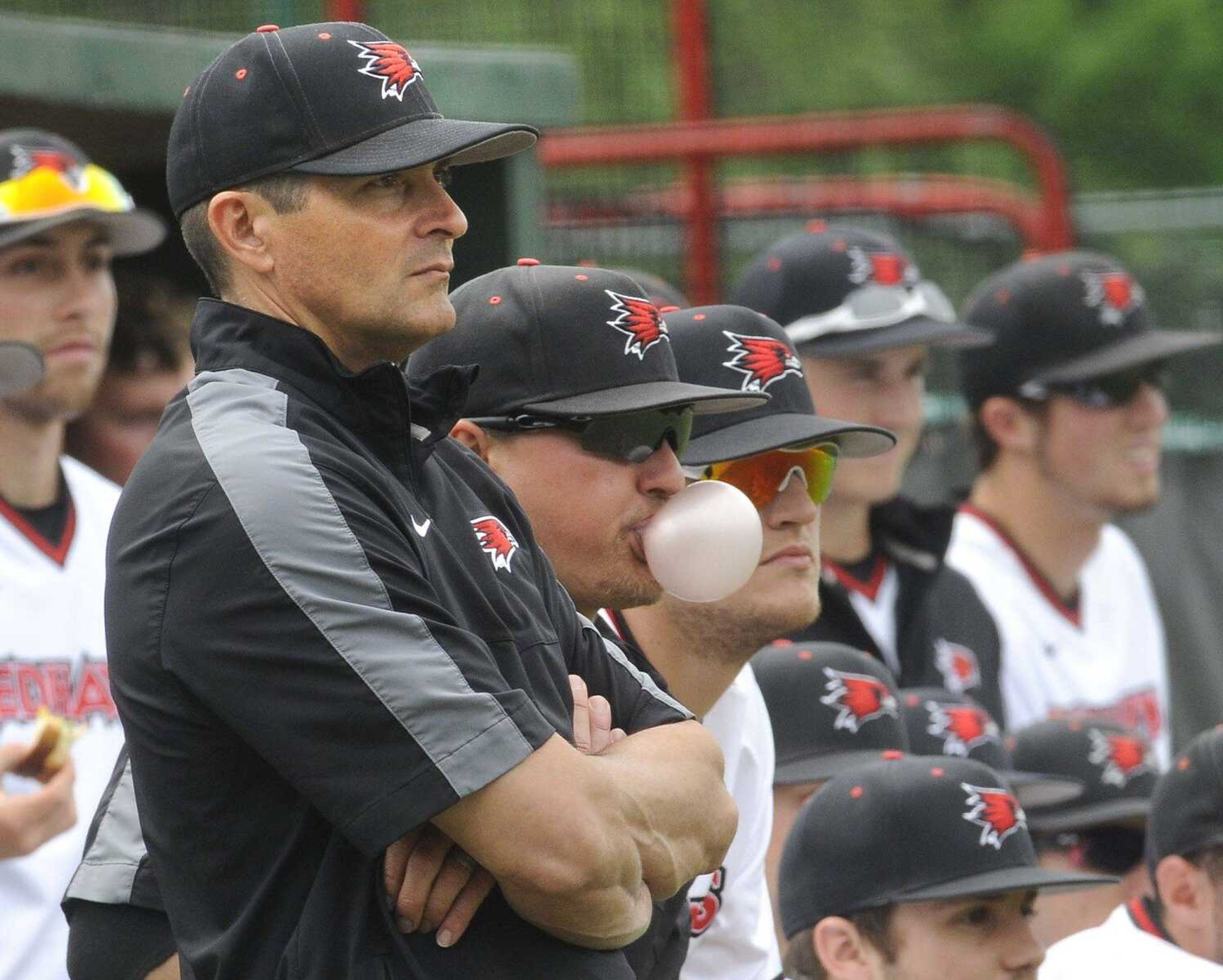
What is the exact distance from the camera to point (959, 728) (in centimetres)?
426

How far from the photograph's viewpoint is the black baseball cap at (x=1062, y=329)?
5680mm

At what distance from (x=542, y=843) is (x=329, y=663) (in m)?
0.28

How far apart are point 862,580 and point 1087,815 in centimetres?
76

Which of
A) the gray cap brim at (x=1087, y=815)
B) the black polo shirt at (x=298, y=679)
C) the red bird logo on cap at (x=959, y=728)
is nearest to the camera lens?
the black polo shirt at (x=298, y=679)

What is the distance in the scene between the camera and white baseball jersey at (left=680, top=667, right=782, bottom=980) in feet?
10.7

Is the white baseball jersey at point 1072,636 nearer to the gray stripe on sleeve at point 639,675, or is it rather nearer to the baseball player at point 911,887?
the baseball player at point 911,887

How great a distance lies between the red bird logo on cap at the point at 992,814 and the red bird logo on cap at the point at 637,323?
3.64ft

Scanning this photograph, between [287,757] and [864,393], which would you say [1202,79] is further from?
[287,757]

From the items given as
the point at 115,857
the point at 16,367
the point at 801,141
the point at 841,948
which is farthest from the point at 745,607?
the point at 801,141

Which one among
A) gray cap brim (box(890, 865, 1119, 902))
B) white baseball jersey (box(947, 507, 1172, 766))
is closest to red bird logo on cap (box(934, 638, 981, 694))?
white baseball jersey (box(947, 507, 1172, 766))

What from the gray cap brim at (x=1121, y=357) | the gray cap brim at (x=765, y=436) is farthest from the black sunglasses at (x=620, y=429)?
the gray cap brim at (x=1121, y=357)

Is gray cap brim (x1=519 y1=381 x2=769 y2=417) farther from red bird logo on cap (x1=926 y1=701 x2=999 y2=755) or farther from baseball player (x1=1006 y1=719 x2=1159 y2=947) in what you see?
baseball player (x1=1006 y1=719 x2=1159 y2=947)

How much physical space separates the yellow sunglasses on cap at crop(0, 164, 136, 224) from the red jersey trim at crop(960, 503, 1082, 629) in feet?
8.75

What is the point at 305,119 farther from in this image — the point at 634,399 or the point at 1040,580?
the point at 1040,580
